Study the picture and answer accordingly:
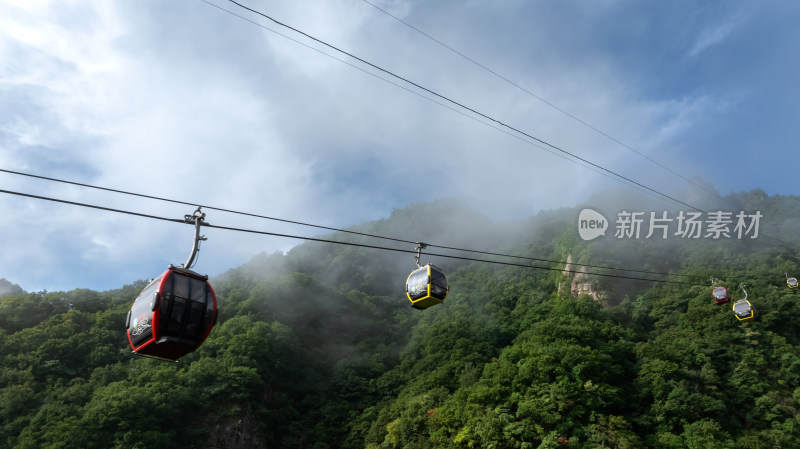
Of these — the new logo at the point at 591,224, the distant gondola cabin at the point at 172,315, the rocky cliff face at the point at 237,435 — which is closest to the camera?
the distant gondola cabin at the point at 172,315

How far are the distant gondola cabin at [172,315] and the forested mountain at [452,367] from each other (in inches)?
1024

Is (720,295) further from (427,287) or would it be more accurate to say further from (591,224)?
(591,224)

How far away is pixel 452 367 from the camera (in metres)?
46.4

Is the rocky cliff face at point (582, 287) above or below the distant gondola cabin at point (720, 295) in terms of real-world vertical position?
above

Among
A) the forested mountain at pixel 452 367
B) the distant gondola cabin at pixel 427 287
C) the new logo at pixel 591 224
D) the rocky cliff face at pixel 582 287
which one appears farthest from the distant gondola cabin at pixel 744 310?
the new logo at pixel 591 224

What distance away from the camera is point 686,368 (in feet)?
130

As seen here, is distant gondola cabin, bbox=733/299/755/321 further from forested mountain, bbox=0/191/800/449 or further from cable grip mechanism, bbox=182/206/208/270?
cable grip mechanism, bbox=182/206/208/270

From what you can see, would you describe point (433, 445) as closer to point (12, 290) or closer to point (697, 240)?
point (697, 240)

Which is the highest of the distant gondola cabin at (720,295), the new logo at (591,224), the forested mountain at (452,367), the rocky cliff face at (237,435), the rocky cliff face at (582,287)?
the new logo at (591,224)

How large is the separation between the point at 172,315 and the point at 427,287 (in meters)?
7.65

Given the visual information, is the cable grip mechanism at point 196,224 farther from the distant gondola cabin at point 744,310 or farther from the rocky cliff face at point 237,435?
the rocky cliff face at point 237,435

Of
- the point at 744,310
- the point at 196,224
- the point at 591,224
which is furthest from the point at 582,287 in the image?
the point at 196,224

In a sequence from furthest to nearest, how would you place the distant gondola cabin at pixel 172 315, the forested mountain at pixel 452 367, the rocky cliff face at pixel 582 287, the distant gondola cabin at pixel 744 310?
the rocky cliff face at pixel 582 287 → the forested mountain at pixel 452 367 → the distant gondola cabin at pixel 744 310 → the distant gondola cabin at pixel 172 315

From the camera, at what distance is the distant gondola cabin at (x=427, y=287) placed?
14.9 metres
